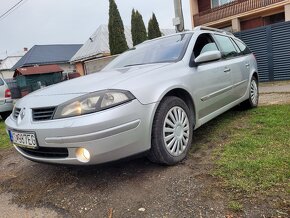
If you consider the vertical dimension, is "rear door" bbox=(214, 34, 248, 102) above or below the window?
below

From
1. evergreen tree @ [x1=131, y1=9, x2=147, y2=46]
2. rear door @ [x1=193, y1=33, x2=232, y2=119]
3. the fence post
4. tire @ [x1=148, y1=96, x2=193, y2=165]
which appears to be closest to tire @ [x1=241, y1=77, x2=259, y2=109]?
rear door @ [x1=193, y1=33, x2=232, y2=119]

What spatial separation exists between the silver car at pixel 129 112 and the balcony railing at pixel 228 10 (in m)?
15.3

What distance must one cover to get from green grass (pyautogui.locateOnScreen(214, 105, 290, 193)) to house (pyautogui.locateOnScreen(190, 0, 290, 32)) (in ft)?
45.7

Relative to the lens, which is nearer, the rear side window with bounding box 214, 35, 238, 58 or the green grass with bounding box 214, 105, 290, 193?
the green grass with bounding box 214, 105, 290, 193

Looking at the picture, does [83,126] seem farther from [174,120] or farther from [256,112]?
[256,112]

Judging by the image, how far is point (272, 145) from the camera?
3172 millimetres

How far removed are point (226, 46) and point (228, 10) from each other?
51.1ft

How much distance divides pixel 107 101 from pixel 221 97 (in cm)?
196

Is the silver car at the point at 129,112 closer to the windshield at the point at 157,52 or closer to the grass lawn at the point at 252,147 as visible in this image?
the windshield at the point at 157,52

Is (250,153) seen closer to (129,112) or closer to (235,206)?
(235,206)

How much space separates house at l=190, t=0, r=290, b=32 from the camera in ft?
55.1

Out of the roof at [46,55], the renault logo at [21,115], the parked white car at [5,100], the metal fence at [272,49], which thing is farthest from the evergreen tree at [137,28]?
the roof at [46,55]

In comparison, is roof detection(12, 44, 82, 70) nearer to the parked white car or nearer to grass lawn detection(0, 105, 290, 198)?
the parked white car

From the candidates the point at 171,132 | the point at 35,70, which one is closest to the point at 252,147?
the point at 171,132
